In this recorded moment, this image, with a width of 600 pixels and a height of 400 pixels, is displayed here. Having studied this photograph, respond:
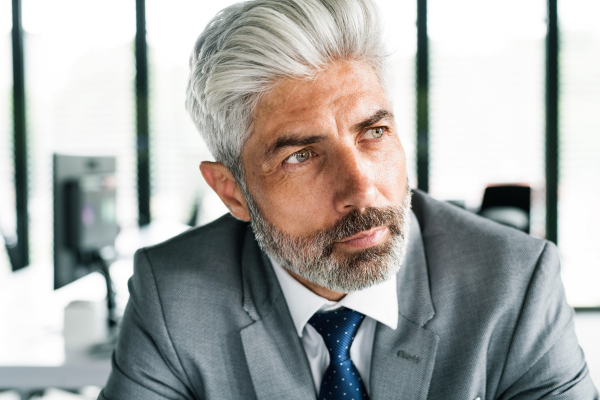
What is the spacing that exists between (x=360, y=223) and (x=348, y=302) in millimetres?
248

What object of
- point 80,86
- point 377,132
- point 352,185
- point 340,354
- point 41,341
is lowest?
point 41,341

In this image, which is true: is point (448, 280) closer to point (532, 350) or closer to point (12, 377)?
point (532, 350)

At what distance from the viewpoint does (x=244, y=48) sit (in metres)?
1.12

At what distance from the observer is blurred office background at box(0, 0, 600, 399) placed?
429 cm

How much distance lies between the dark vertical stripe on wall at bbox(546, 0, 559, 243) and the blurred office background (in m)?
0.01

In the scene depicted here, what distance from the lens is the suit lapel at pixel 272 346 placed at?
A: 114 centimetres

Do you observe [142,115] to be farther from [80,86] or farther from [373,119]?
[373,119]

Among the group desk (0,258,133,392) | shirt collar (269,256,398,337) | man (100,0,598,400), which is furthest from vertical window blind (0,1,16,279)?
shirt collar (269,256,398,337)

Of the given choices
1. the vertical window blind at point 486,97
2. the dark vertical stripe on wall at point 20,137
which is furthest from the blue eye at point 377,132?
the dark vertical stripe on wall at point 20,137

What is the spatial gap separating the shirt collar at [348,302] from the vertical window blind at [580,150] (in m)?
3.83

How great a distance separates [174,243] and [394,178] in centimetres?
63

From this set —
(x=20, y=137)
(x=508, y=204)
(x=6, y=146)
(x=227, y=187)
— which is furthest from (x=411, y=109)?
(x=6, y=146)

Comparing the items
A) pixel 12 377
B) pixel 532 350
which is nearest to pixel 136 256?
pixel 12 377

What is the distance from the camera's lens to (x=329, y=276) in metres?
1.10
